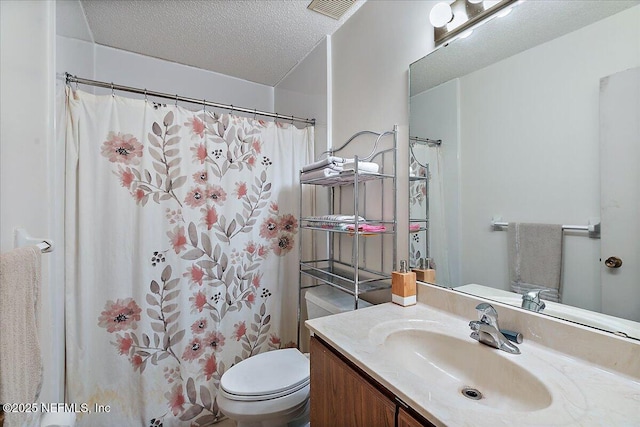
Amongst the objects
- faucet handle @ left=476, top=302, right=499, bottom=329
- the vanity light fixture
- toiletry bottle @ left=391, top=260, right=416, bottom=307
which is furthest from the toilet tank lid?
the vanity light fixture

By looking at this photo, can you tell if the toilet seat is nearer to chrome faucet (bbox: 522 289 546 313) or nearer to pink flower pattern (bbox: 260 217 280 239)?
pink flower pattern (bbox: 260 217 280 239)

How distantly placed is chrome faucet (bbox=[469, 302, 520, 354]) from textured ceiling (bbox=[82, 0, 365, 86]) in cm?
166

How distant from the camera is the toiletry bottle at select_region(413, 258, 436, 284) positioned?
1.17 metres

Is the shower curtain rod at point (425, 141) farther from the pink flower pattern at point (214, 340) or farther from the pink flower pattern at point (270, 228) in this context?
the pink flower pattern at point (214, 340)

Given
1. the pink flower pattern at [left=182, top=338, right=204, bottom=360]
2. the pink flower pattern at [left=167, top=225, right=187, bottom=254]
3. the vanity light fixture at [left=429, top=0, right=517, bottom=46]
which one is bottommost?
the pink flower pattern at [left=182, top=338, right=204, bottom=360]

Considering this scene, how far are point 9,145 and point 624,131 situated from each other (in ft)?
5.54

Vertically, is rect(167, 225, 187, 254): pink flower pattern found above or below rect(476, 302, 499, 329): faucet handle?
above

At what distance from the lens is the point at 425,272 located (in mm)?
1183

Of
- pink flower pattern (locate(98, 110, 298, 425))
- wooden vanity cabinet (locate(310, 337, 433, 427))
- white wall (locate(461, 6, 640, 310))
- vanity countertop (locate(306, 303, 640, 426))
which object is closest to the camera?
vanity countertop (locate(306, 303, 640, 426))

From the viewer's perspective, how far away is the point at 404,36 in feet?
4.25

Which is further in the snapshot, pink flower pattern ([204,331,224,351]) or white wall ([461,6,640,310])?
pink flower pattern ([204,331,224,351])

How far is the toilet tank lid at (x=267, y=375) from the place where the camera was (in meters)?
1.17

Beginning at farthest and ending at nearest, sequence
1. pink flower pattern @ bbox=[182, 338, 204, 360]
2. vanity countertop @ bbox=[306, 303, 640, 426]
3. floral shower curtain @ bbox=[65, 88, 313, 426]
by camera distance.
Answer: pink flower pattern @ bbox=[182, 338, 204, 360] < floral shower curtain @ bbox=[65, 88, 313, 426] < vanity countertop @ bbox=[306, 303, 640, 426]

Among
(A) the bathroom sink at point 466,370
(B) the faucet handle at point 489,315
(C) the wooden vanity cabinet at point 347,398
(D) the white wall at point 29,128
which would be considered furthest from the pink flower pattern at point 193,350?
(B) the faucet handle at point 489,315
